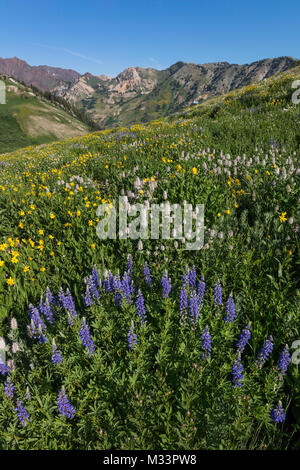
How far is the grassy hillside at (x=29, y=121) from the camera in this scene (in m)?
132

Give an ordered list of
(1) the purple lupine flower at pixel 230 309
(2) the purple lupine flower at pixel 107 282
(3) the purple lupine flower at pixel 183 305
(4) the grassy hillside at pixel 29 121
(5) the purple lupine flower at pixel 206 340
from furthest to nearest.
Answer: (4) the grassy hillside at pixel 29 121, (2) the purple lupine flower at pixel 107 282, (3) the purple lupine flower at pixel 183 305, (1) the purple lupine flower at pixel 230 309, (5) the purple lupine flower at pixel 206 340

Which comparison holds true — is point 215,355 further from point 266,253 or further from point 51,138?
point 51,138

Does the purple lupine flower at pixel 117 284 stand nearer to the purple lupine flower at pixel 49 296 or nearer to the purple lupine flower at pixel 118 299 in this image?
the purple lupine flower at pixel 118 299

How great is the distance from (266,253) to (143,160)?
4.93 m

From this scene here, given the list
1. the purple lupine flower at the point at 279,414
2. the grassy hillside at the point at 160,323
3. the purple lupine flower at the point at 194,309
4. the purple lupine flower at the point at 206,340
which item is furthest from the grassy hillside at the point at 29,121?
the purple lupine flower at the point at 279,414

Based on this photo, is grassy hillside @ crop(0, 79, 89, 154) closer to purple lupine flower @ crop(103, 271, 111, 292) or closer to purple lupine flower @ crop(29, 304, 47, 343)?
purple lupine flower @ crop(103, 271, 111, 292)

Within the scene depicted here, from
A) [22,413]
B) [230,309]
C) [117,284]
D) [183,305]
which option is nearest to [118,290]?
[117,284]

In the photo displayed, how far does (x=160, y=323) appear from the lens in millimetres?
2959

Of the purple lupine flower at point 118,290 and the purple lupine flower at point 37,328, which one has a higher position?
the purple lupine flower at point 118,290

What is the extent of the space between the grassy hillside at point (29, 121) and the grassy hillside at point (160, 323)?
438 feet

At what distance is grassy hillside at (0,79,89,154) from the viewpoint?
132 metres
